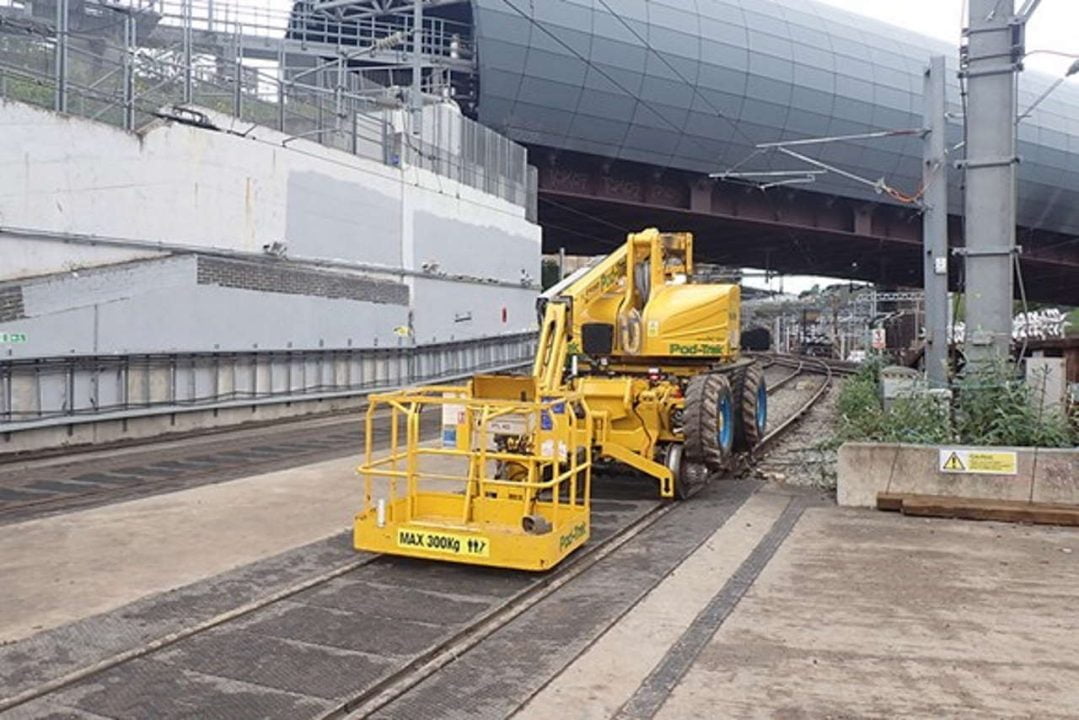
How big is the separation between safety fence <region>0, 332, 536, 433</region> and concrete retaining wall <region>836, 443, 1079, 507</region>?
11946 mm

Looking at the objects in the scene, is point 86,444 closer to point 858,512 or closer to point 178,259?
point 178,259

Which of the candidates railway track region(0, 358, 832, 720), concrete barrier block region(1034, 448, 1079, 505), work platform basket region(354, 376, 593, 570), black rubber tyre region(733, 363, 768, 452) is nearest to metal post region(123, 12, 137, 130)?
work platform basket region(354, 376, 593, 570)

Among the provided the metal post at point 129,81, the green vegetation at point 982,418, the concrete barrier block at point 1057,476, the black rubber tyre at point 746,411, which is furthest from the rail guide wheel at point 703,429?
the metal post at point 129,81

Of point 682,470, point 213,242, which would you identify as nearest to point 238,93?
point 213,242

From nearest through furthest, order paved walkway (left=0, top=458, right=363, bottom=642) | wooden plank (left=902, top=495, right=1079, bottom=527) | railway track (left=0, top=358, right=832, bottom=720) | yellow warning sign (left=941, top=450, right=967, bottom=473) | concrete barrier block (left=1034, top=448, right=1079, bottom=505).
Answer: railway track (left=0, top=358, right=832, bottom=720)
paved walkway (left=0, top=458, right=363, bottom=642)
wooden plank (left=902, top=495, right=1079, bottom=527)
concrete barrier block (left=1034, top=448, right=1079, bottom=505)
yellow warning sign (left=941, top=450, right=967, bottom=473)

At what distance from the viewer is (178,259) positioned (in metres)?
16.9

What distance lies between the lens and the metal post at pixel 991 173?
36.6 feet

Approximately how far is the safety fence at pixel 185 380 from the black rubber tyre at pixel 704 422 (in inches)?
400

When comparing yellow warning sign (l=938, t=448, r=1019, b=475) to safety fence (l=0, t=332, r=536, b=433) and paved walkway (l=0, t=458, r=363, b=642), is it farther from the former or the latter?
safety fence (l=0, t=332, r=536, b=433)

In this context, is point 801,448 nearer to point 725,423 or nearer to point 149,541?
point 725,423

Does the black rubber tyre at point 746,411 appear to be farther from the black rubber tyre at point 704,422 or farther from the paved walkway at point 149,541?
the paved walkway at point 149,541

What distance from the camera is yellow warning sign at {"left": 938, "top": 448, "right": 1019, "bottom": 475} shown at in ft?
31.3

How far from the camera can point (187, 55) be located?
727 inches

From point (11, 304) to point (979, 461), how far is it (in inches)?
535
